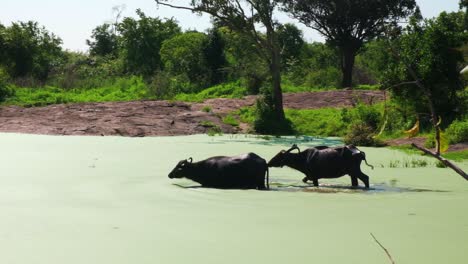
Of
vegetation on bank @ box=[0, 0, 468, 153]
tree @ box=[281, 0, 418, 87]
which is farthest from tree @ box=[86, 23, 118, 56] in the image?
tree @ box=[281, 0, 418, 87]

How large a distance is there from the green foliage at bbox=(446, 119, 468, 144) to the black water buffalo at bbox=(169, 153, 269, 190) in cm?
794

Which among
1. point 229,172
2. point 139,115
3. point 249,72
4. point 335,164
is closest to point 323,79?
Result: point 249,72

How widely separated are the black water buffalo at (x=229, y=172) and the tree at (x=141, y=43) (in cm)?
3185

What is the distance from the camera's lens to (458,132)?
15.2 metres

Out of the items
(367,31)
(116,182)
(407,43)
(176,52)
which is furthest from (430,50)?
(176,52)

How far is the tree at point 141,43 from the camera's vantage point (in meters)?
41.3

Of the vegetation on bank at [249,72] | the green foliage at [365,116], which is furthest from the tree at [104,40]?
the green foliage at [365,116]

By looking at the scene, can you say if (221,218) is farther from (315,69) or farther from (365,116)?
(315,69)

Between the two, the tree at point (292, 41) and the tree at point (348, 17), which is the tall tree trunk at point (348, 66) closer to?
the tree at point (348, 17)

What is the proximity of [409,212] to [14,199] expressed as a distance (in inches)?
162

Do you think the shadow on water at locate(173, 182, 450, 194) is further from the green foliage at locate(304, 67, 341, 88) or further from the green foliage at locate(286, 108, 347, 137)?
the green foliage at locate(304, 67, 341, 88)

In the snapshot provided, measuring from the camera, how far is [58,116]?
75.4 ft

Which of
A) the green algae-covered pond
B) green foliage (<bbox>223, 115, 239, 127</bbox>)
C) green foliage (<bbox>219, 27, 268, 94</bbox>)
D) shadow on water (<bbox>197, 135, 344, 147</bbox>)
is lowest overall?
shadow on water (<bbox>197, 135, 344, 147</bbox>)

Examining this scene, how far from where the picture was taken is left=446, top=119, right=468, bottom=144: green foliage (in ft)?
49.5
